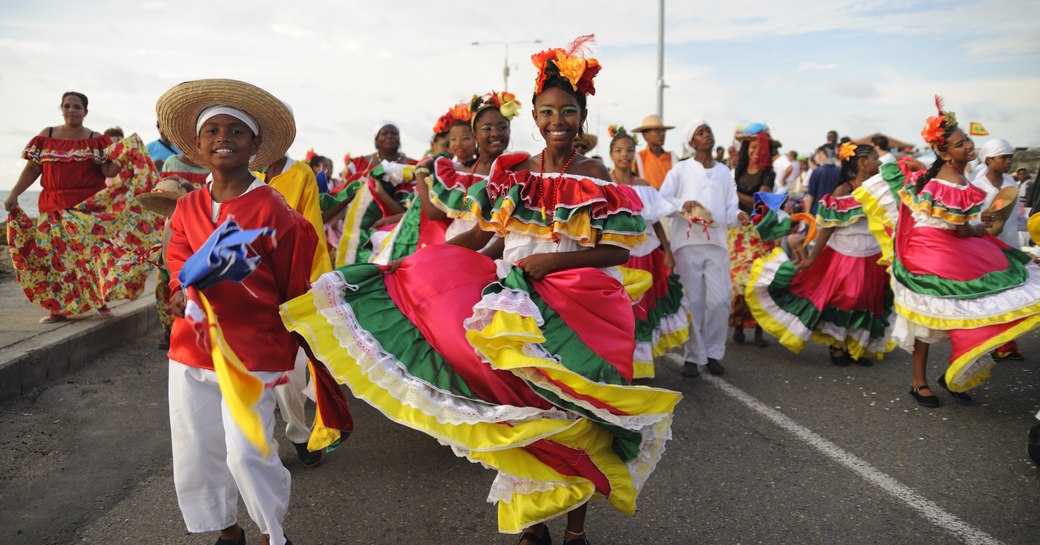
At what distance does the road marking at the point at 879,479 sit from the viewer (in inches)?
144

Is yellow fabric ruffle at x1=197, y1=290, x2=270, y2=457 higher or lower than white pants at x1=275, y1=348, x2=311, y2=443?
higher

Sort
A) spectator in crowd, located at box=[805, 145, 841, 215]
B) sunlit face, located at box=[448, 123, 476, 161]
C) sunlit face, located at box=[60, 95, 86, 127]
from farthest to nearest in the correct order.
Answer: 1. spectator in crowd, located at box=[805, 145, 841, 215]
2. sunlit face, located at box=[60, 95, 86, 127]
3. sunlit face, located at box=[448, 123, 476, 161]

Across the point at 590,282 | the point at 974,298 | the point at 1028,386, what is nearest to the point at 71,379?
the point at 590,282

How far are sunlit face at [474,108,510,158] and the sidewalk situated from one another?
12.8ft

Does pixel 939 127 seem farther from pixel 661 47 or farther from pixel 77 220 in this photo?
pixel 661 47

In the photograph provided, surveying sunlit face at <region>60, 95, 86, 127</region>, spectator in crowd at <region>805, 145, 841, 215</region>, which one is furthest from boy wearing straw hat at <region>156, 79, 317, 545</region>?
spectator in crowd at <region>805, 145, 841, 215</region>

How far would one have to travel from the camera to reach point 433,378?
322cm

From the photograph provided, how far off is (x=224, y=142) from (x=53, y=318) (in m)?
5.48

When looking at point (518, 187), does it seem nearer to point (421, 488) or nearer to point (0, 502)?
point (421, 488)

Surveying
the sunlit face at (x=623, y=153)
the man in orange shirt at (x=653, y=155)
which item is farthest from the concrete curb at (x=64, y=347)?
the man in orange shirt at (x=653, y=155)

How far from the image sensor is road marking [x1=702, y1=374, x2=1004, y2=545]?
12.0 ft

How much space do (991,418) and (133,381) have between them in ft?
22.4

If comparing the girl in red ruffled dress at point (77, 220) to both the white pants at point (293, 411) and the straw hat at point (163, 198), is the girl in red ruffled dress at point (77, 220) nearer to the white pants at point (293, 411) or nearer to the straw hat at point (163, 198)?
the straw hat at point (163, 198)

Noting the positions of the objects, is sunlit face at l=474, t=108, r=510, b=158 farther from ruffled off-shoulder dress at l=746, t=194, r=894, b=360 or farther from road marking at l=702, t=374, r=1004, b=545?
ruffled off-shoulder dress at l=746, t=194, r=894, b=360
